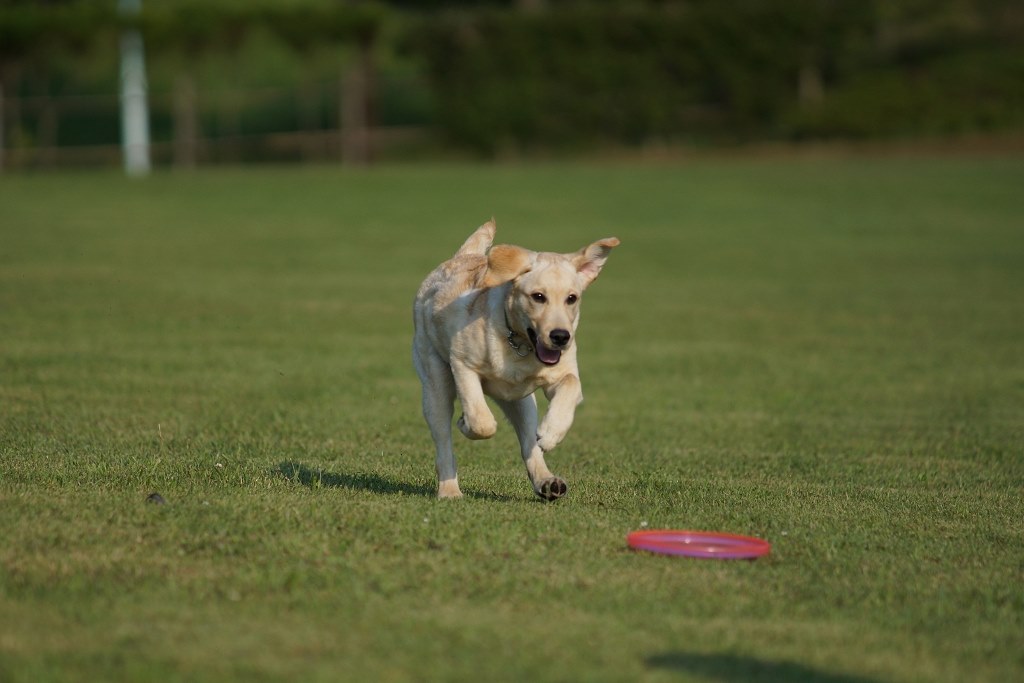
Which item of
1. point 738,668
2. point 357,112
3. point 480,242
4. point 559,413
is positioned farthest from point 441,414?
point 357,112

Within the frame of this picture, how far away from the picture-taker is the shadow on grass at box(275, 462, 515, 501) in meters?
8.67

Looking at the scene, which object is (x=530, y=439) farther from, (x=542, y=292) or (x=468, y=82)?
(x=468, y=82)

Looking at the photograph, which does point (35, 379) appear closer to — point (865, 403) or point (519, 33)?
point (865, 403)

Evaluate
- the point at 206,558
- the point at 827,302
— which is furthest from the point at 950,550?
the point at 827,302

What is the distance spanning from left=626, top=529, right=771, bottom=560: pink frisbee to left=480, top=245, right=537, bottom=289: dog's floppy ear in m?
1.56

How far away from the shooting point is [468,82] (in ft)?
166

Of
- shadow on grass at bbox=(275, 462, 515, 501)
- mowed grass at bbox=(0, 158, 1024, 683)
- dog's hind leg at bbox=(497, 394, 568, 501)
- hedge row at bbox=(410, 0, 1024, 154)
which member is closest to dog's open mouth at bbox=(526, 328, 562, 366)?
dog's hind leg at bbox=(497, 394, 568, 501)

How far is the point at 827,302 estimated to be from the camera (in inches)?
858

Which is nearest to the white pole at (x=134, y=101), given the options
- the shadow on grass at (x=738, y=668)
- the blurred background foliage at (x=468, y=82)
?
the blurred background foliage at (x=468, y=82)

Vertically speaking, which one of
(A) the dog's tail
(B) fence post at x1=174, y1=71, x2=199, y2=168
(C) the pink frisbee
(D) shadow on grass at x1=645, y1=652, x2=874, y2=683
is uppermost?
(B) fence post at x1=174, y1=71, x2=199, y2=168

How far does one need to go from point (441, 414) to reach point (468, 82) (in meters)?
43.1

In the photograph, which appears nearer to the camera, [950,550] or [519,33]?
[950,550]

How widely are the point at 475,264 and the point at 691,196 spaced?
29.8 m

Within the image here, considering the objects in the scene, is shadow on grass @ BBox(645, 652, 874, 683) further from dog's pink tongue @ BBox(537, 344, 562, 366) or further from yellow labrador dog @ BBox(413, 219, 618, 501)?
dog's pink tongue @ BBox(537, 344, 562, 366)
